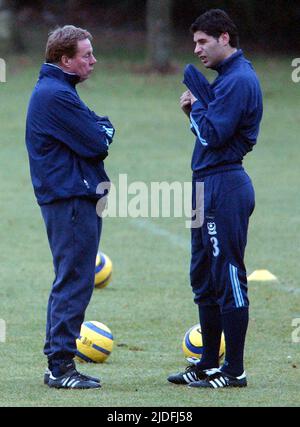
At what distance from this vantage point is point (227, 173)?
24.9 feet

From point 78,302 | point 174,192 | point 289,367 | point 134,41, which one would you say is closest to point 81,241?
point 78,302

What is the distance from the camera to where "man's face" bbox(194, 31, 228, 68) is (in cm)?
757

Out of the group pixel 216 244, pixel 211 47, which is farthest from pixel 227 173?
pixel 211 47

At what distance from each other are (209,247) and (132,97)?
2401cm

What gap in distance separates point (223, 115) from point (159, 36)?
88.4 feet

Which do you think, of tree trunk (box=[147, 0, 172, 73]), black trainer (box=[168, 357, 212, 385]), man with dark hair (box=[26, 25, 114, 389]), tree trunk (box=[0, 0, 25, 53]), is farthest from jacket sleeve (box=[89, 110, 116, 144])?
tree trunk (box=[0, 0, 25, 53])

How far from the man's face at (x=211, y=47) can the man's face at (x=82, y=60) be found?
2.29 feet

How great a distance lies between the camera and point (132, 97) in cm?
3141

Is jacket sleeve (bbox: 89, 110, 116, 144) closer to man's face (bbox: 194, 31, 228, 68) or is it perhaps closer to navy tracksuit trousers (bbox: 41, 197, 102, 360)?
navy tracksuit trousers (bbox: 41, 197, 102, 360)

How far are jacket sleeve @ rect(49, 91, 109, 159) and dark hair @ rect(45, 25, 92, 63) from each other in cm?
27

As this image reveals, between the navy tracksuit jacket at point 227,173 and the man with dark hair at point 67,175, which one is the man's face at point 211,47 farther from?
the man with dark hair at point 67,175

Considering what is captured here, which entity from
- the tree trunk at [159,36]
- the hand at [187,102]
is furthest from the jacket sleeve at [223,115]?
the tree trunk at [159,36]

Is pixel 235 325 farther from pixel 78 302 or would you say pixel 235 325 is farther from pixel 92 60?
pixel 92 60

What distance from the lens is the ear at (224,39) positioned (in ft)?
24.9
